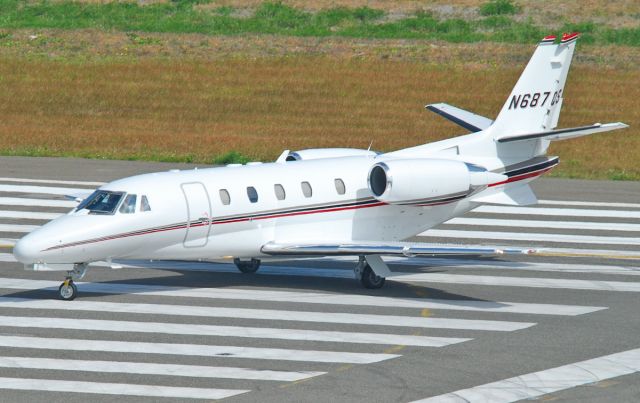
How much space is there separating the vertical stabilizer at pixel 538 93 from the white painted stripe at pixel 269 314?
18.3ft

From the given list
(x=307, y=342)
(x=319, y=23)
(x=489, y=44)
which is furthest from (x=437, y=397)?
(x=319, y=23)

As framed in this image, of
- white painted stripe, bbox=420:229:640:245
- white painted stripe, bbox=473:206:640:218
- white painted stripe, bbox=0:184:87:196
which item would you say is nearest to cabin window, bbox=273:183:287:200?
white painted stripe, bbox=420:229:640:245

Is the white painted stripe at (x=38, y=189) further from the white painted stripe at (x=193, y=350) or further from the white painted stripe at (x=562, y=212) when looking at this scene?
the white painted stripe at (x=193, y=350)

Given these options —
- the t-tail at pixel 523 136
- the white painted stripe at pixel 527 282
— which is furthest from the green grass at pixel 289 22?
the white painted stripe at pixel 527 282

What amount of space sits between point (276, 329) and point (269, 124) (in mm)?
25246

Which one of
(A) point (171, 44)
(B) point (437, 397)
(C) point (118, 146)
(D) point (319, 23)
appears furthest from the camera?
(D) point (319, 23)

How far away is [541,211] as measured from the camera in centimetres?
2909

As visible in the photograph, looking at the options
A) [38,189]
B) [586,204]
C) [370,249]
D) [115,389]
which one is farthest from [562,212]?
[115,389]

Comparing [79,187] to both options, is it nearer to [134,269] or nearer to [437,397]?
[134,269]

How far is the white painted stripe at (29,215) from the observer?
27.1 metres

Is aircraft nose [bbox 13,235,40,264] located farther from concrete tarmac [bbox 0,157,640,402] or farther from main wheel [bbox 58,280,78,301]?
main wheel [bbox 58,280,78,301]

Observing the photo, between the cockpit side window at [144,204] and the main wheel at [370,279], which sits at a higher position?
the cockpit side window at [144,204]

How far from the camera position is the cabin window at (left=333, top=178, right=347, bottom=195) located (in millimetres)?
21188

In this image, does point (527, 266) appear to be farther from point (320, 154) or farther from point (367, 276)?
point (320, 154)
